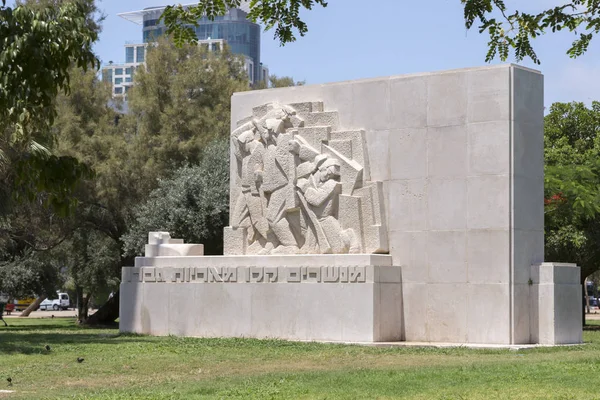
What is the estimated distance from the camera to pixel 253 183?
2648 cm

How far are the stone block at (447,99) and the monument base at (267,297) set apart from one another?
3220mm

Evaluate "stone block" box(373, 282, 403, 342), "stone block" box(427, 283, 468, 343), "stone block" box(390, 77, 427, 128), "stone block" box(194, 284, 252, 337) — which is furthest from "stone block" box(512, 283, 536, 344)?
"stone block" box(194, 284, 252, 337)

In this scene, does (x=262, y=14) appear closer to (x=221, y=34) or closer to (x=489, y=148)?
(x=489, y=148)

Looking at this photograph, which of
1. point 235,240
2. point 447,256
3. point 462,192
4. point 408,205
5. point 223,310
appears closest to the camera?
point 462,192

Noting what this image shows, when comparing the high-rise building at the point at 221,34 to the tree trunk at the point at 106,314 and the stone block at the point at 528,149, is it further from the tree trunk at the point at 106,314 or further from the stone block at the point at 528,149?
the stone block at the point at 528,149

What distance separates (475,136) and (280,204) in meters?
4.93

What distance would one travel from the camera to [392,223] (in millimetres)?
24469

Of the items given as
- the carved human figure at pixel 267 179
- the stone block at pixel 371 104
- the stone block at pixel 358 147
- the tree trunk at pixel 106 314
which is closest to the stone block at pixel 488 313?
the stone block at pixel 358 147

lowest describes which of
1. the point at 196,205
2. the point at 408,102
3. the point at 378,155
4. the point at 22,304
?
the point at 22,304

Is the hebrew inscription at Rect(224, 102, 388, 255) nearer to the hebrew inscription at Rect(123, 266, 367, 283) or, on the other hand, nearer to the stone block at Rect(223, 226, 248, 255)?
the stone block at Rect(223, 226, 248, 255)

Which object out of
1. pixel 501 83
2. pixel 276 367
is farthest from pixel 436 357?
pixel 501 83

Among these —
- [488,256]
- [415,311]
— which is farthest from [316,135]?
[488,256]

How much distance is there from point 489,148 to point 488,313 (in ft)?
11.2

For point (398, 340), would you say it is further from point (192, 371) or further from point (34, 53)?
point (34, 53)
